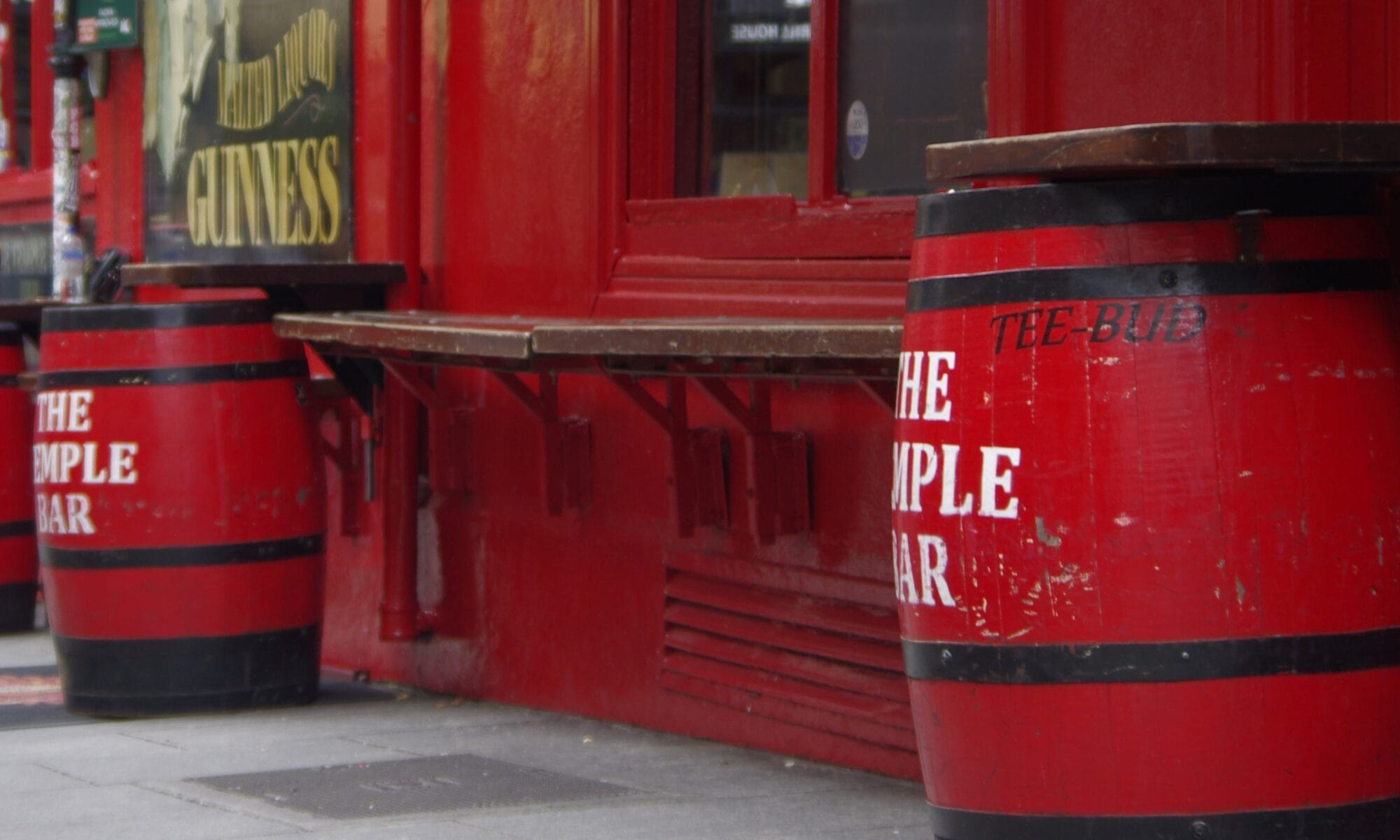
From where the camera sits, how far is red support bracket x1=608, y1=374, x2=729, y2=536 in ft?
19.8

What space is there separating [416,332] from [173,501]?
1.25m

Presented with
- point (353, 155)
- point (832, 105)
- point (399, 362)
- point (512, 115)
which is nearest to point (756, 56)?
point (832, 105)

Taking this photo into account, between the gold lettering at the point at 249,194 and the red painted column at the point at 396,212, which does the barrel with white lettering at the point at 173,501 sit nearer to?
the red painted column at the point at 396,212

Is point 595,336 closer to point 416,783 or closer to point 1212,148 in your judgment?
point 416,783

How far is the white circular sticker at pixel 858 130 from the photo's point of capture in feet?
19.3

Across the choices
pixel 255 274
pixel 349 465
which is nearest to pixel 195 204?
pixel 349 465

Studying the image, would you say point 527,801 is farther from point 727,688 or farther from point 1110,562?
point 1110,562

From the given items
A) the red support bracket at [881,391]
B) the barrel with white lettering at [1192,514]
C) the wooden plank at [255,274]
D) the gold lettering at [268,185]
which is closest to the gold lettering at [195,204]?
the gold lettering at [268,185]

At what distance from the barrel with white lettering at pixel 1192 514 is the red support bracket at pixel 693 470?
2.66m

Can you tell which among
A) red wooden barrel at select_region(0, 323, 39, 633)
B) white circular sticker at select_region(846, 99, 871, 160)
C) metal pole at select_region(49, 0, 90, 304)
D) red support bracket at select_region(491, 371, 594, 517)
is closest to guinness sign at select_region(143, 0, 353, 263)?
metal pole at select_region(49, 0, 90, 304)

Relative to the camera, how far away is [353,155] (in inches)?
309

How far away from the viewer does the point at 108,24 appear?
30.9ft

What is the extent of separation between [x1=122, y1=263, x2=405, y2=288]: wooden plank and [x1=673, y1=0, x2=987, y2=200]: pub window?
4.00ft

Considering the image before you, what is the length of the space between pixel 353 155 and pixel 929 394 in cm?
474
